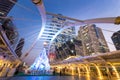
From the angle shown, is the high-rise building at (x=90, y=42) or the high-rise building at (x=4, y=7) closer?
the high-rise building at (x=4, y=7)

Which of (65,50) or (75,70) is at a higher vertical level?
(65,50)

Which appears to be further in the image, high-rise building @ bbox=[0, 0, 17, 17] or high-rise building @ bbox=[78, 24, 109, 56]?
high-rise building @ bbox=[78, 24, 109, 56]

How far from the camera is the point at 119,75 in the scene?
23.1 m

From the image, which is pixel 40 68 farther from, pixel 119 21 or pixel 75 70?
pixel 119 21

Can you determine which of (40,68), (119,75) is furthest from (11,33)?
(119,75)

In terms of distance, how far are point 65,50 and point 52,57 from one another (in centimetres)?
1925

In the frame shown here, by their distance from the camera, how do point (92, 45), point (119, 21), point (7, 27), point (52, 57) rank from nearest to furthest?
point (119, 21) → point (7, 27) → point (52, 57) → point (92, 45)

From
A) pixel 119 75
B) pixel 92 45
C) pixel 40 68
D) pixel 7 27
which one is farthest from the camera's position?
pixel 92 45

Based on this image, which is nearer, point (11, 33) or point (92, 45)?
point (11, 33)

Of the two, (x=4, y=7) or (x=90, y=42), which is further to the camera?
(x=90, y=42)

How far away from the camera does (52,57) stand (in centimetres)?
8112

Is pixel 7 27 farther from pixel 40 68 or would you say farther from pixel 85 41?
pixel 85 41

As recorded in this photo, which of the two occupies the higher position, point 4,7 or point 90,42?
point 4,7

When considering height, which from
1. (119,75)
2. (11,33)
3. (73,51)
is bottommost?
(119,75)
